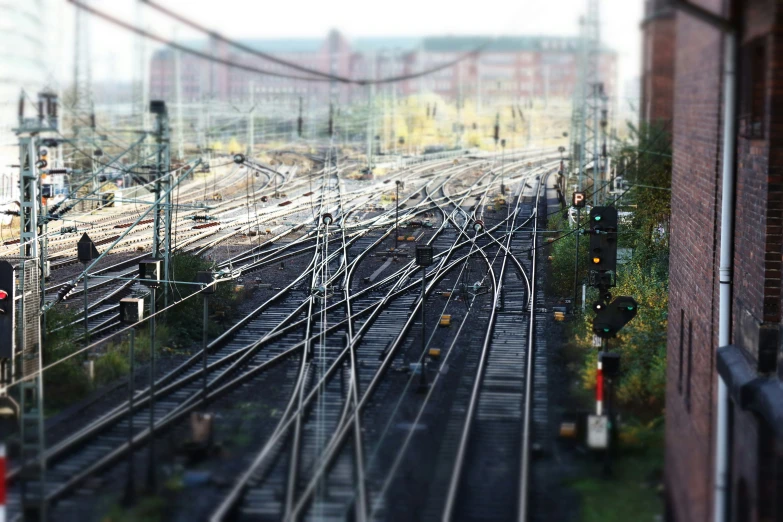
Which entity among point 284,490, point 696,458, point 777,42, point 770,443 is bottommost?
point 284,490

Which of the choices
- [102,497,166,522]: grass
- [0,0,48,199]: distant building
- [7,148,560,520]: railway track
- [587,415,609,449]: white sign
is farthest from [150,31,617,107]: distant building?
[102,497,166,522]: grass

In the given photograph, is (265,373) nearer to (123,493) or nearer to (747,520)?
(123,493)

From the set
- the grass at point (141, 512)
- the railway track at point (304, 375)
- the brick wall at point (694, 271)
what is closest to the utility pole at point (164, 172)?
the railway track at point (304, 375)

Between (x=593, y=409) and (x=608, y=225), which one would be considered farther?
(x=608, y=225)

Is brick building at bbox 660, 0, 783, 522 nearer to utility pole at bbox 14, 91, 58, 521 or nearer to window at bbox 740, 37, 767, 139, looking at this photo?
window at bbox 740, 37, 767, 139

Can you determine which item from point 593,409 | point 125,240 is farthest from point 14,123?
point 593,409

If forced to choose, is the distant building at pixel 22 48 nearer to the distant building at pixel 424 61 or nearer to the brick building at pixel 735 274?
the distant building at pixel 424 61
